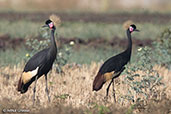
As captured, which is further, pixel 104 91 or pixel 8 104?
pixel 104 91

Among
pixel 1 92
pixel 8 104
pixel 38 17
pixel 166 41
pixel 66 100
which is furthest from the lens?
pixel 38 17

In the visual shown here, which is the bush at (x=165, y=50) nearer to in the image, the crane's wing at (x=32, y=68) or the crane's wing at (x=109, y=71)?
the crane's wing at (x=109, y=71)

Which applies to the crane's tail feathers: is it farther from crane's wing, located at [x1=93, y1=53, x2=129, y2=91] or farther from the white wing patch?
the white wing patch

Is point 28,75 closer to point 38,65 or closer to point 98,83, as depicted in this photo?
point 38,65

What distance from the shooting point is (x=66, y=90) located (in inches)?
351

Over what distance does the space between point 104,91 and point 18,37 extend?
8804 millimetres

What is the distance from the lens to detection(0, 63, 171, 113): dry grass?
7.45 meters

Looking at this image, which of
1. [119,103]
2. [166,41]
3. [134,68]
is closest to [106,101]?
[119,103]

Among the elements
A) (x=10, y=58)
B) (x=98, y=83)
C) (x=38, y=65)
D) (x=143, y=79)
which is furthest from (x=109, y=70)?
(x=10, y=58)

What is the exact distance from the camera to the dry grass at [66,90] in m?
7.45

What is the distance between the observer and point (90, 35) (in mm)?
17906

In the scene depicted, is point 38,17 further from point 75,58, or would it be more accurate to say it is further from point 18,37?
point 75,58

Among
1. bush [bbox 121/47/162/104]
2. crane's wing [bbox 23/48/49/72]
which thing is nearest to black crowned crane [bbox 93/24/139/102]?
bush [bbox 121/47/162/104]

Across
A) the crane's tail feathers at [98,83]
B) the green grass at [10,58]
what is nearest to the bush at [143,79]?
the crane's tail feathers at [98,83]
